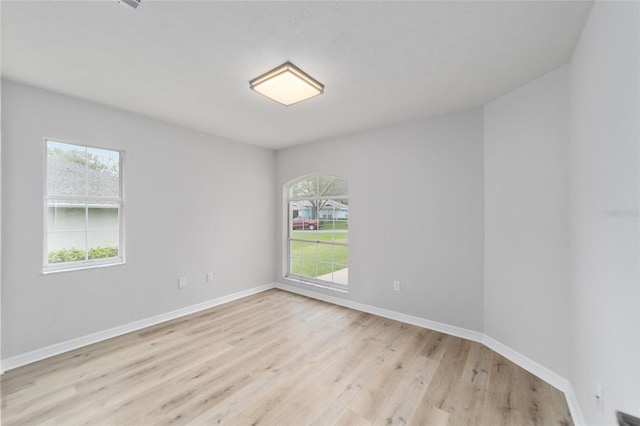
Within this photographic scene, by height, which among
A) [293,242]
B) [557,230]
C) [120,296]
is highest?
[557,230]

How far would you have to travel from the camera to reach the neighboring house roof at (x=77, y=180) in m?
2.54

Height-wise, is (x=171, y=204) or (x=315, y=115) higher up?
(x=315, y=115)

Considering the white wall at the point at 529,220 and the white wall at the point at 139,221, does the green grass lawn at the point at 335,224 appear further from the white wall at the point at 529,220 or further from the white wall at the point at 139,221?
the white wall at the point at 529,220

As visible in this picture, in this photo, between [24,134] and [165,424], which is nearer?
[165,424]

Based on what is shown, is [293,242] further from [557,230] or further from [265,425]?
[557,230]

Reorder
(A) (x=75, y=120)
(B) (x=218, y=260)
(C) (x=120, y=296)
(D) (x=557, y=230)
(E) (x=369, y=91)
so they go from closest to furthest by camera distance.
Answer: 1. (D) (x=557, y=230)
2. (E) (x=369, y=91)
3. (A) (x=75, y=120)
4. (C) (x=120, y=296)
5. (B) (x=218, y=260)

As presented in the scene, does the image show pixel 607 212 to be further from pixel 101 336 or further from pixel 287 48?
pixel 101 336

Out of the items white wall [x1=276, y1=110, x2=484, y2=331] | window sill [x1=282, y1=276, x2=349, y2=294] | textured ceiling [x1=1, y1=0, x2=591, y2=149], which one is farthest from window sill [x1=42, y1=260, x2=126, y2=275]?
white wall [x1=276, y1=110, x2=484, y2=331]

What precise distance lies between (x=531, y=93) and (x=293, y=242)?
3.86 m

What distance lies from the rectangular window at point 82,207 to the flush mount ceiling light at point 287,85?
210 centimetres

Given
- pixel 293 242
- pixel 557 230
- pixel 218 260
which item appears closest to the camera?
pixel 557 230

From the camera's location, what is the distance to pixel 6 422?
1.64 meters

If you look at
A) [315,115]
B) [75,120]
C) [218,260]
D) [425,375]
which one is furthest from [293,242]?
[75,120]

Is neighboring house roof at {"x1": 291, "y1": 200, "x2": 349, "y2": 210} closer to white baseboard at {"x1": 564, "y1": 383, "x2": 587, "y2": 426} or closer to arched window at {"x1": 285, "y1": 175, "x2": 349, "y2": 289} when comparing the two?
arched window at {"x1": 285, "y1": 175, "x2": 349, "y2": 289}
